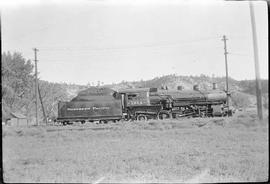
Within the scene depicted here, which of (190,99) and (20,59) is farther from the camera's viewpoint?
(190,99)

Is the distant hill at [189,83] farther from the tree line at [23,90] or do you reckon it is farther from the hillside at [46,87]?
the tree line at [23,90]

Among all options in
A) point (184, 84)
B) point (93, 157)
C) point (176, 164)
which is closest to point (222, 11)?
point (184, 84)

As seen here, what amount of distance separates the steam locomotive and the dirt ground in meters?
0.10

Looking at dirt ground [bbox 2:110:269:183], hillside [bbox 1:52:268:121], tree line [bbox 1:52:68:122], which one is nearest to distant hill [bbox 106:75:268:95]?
hillside [bbox 1:52:268:121]

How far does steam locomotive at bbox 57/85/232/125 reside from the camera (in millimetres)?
2671

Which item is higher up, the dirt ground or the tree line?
the tree line

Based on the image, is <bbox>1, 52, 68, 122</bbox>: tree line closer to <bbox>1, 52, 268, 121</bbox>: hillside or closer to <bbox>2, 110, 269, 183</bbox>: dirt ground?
<bbox>1, 52, 268, 121</bbox>: hillside

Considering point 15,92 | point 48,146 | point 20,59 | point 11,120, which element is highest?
point 20,59

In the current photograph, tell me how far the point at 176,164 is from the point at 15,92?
1.56 metres

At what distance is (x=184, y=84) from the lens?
2.75 metres

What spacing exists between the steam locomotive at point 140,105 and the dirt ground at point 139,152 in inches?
4.0

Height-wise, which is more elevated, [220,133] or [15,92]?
[15,92]

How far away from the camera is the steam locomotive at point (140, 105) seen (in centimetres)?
267

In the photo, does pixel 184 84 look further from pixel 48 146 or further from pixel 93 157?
pixel 48 146
